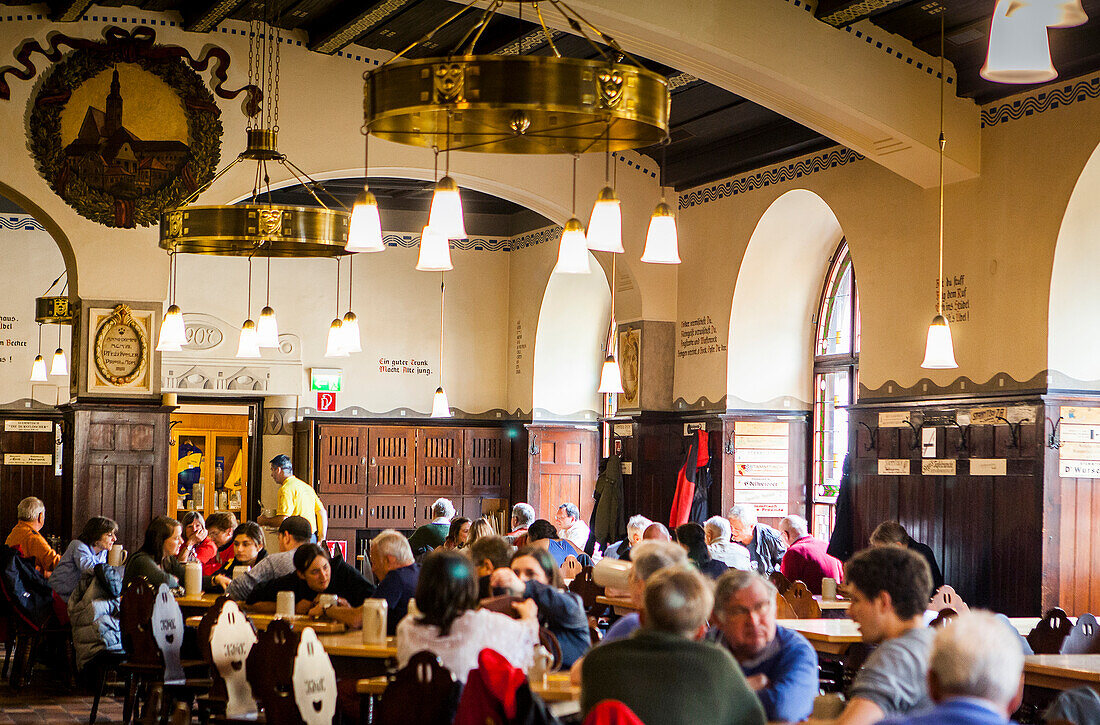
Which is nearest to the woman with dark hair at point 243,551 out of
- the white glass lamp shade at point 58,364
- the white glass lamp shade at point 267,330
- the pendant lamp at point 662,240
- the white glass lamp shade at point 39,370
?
the white glass lamp shade at point 267,330

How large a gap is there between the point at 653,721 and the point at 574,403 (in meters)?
12.0

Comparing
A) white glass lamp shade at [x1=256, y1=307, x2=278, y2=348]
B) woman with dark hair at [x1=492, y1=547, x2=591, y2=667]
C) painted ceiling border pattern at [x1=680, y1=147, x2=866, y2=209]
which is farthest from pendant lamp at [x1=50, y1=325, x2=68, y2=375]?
woman with dark hair at [x1=492, y1=547, x2=591, y2=667]

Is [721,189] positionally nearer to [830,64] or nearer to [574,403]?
[830,64]

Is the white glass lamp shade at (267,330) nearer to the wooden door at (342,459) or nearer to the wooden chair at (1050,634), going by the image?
the wooden chair at (1050,634)

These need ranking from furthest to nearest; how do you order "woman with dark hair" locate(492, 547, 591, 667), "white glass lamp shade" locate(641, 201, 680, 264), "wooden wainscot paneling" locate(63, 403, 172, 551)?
"wooden wainscot paneling" locate(63, 403, 172, 551)
"woman with dark hair" locate(492, 547, 591, 667)
"white glass lamp shade" locate(641, 201, 680, 264)

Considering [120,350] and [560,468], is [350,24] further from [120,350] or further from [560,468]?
[560,468]

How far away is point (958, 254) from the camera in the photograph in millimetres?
9156

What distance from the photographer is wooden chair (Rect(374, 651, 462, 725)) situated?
4.26 meters

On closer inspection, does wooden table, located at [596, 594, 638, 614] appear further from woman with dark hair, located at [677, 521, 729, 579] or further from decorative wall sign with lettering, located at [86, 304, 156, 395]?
decorative wall sign with lettering, located at [86, 304, 156, 395]

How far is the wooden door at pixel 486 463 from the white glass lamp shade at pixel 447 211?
1067cm

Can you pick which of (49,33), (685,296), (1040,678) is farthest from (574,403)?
(1040,678)

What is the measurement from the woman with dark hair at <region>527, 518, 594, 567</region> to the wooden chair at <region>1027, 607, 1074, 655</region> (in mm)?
2882

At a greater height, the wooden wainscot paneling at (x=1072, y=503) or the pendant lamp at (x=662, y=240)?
the pendant lamp at (x=662, y=240)

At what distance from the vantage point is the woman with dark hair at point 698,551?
800cm
